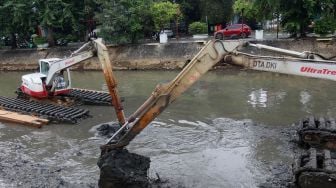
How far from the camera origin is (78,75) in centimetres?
3156

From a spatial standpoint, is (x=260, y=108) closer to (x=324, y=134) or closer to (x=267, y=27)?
(x=324, y=134)

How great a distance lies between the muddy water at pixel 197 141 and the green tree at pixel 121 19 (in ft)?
39.6

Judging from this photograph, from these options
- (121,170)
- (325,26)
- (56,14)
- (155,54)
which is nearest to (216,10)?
(155,54)

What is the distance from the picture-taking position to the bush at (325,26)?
30.3 m

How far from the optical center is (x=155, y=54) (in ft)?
109

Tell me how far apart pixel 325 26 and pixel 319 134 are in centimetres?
2009

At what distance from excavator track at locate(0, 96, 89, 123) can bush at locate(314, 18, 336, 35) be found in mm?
19005

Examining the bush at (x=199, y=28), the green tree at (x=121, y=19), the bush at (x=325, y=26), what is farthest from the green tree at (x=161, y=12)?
the bush at (x=325, y=26)

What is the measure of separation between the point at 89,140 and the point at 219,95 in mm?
8137

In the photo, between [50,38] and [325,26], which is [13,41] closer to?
[50,38]

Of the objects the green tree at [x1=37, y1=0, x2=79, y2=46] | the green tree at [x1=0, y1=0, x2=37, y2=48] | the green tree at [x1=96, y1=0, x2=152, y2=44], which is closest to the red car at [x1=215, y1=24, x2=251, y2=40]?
the green tree at [x1=96, y1=0, x2=152, y2=44]

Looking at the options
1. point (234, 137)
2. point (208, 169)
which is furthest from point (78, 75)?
point (208, 169)

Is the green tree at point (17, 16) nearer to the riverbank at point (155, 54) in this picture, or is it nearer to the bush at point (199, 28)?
the riverbank at point (155, 54)

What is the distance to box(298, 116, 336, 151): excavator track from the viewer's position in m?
12.0
